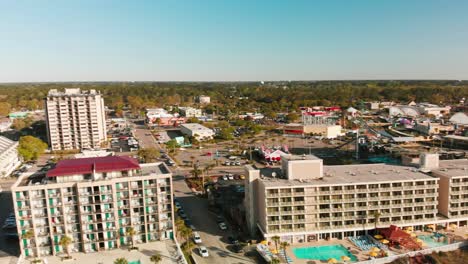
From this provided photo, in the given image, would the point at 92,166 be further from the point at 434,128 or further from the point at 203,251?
the point at 434,128

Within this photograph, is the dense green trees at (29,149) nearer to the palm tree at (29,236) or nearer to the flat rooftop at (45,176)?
the flat rooftop at (45,176)

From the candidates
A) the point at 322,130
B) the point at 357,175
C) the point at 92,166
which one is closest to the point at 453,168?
the point at 357,175

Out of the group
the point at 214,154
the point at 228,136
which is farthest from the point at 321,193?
the point at 228,136

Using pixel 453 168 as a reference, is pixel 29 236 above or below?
below

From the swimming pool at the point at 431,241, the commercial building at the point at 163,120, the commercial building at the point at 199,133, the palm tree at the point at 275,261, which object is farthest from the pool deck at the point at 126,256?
the commercial building at the point at 163,120

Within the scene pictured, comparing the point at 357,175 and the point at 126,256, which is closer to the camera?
the point at 126,256

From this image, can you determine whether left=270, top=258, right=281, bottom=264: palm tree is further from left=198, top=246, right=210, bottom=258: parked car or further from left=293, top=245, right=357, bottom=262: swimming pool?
left=198, top=246, right=210, bottom=258: parked car
